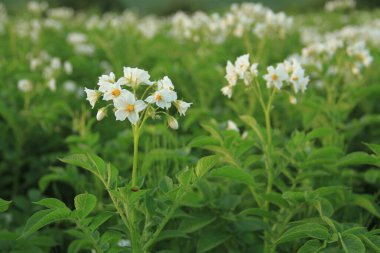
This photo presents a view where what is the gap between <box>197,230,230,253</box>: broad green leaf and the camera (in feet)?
6.71

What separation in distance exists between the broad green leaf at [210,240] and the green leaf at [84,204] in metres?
0.54

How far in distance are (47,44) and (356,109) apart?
3.36 metres

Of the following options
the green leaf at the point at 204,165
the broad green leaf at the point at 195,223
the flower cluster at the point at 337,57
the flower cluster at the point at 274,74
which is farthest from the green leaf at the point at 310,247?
the flower cluster at the point at 337,57

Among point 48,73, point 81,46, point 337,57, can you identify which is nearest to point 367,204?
point 337,57

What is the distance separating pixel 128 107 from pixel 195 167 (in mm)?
270

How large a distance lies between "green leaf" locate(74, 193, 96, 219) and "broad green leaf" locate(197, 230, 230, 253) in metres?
0.54

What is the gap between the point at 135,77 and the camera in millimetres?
1737

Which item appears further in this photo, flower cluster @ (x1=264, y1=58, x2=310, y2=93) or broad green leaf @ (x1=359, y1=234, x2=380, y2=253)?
flower cluster @ (x1=264, y1=58, x2=310, y2=93)

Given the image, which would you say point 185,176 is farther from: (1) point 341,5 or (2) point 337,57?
(1) point 341,5

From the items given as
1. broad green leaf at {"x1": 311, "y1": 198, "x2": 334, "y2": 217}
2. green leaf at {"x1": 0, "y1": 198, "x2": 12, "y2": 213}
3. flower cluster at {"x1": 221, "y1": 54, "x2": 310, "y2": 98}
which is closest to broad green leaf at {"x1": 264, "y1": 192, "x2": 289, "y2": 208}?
broad green leaf at {"x1": 311, "y1": 198, "x2": 334, "y2": 217}

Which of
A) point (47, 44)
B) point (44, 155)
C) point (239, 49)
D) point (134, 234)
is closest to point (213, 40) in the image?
point (239, 49)

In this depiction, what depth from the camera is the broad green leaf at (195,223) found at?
2.10 metres

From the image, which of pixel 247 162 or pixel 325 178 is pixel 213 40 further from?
pixel 247 162

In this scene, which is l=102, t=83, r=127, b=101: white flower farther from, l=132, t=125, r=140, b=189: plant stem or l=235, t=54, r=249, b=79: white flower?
l=235, t=54, r=249, b=79: white flower
